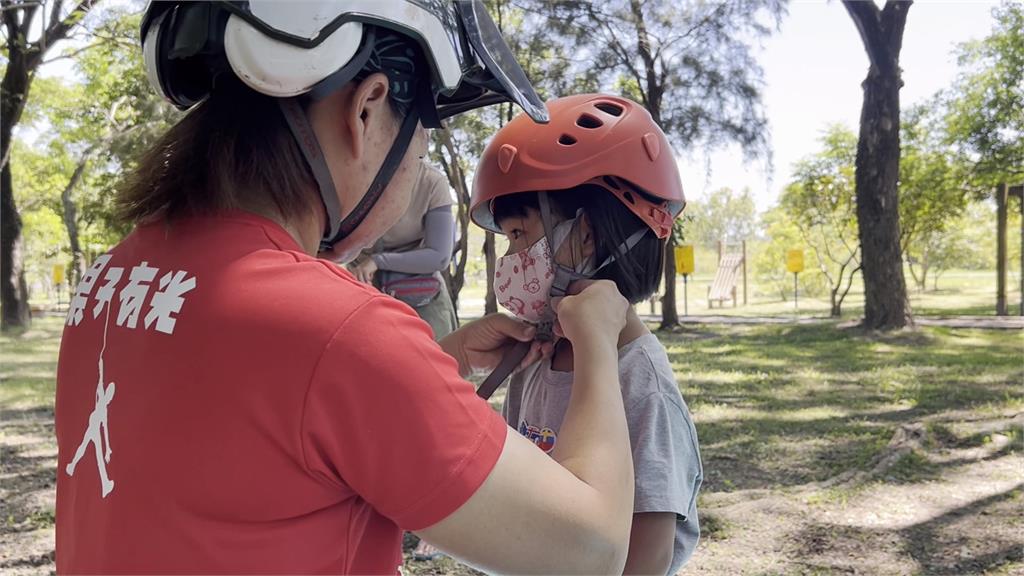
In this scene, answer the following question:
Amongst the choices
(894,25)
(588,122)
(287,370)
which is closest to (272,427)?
(287,370)

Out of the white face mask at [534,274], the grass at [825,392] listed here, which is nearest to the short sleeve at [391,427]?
the white face mask at [534,274]

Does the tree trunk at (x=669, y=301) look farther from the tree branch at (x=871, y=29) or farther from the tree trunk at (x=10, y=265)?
the tree trunk at (x=10, y=265)

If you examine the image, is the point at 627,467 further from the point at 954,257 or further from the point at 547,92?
the point at 954,257

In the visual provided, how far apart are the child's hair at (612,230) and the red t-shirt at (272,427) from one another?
3.73ft

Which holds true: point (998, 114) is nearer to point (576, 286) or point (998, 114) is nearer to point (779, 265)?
point (779, 265)

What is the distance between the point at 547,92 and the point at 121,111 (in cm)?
1440

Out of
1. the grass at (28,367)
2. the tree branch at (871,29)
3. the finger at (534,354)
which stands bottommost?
the grass at (28,367)

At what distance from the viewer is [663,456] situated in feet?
6.08

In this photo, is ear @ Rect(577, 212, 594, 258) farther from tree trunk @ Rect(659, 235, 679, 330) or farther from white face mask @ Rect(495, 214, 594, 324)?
tree trunk @ Rect(659, 235, 679, 330)

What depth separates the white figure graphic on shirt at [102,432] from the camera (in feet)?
3.87

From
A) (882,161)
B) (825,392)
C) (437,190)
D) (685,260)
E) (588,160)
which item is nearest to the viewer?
(588,160)

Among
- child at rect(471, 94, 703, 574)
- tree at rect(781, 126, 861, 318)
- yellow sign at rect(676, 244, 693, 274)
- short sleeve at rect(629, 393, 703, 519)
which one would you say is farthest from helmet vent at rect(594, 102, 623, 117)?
tree at rect(781, 126, 861, 318)

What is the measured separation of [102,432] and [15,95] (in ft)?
58.1

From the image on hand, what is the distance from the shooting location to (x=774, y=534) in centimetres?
473
